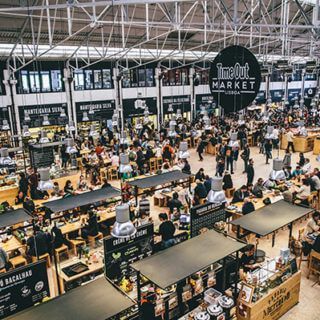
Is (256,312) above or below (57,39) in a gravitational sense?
below

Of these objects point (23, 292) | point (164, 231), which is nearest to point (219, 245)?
point (164, 231)

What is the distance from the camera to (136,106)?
73.6 ft

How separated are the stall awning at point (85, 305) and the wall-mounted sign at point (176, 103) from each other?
67.6 ft

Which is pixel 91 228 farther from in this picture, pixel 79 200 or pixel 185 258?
pixel 185 258

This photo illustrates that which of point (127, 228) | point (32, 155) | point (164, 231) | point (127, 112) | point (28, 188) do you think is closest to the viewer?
point (127, 228)

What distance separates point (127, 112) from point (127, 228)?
61.9ft

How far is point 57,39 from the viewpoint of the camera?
52.7 feet

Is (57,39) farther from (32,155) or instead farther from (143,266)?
(143,266)

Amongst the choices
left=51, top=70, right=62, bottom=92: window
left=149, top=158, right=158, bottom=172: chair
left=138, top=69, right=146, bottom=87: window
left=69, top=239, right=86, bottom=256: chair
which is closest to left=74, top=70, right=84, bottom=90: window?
left=51, top=70, right=62, bottom=92: window

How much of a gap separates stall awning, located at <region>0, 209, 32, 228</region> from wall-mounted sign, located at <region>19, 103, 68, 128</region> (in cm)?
1180

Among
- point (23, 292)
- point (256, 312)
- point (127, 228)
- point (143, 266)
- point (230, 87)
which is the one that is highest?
point (230, 87)

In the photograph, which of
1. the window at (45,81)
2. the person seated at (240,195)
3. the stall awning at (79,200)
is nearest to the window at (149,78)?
the window at (45,81)

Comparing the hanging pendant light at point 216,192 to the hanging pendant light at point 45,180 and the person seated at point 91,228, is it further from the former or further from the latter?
the person seated at point 91,228

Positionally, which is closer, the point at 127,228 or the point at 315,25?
the point at 127,228
